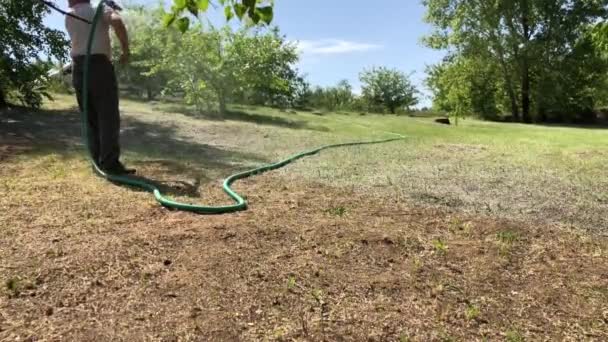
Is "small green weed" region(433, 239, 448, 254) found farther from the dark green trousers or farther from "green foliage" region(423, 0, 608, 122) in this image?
"green foliage" region(423, 0, 608, 122)

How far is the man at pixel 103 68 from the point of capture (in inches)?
159

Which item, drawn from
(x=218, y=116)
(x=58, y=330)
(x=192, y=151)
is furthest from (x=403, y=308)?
(x=218, y=116)

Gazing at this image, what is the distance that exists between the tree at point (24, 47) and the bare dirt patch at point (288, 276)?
6276 mm

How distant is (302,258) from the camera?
98.5 inches

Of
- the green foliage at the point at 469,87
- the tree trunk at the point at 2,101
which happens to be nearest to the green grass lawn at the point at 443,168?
the tree trunk at the point at 2,101

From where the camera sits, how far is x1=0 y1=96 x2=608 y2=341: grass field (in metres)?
1.95

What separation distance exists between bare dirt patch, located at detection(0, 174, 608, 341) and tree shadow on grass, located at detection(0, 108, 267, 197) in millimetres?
926

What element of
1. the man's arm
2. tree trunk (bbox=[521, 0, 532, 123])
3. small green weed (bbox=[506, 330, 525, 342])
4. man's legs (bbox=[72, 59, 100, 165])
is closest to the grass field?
small green weed (bbox=[506, 330, 525, 342])

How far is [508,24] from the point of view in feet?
76.4

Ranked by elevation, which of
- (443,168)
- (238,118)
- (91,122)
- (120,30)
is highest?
(120,30)

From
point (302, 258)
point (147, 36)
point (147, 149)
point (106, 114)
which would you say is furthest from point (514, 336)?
point (147, 36)

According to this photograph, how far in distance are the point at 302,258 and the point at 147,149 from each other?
3681 mm

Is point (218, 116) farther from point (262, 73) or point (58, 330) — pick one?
point (58, 330)

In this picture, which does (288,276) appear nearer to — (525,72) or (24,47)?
(24,47)
